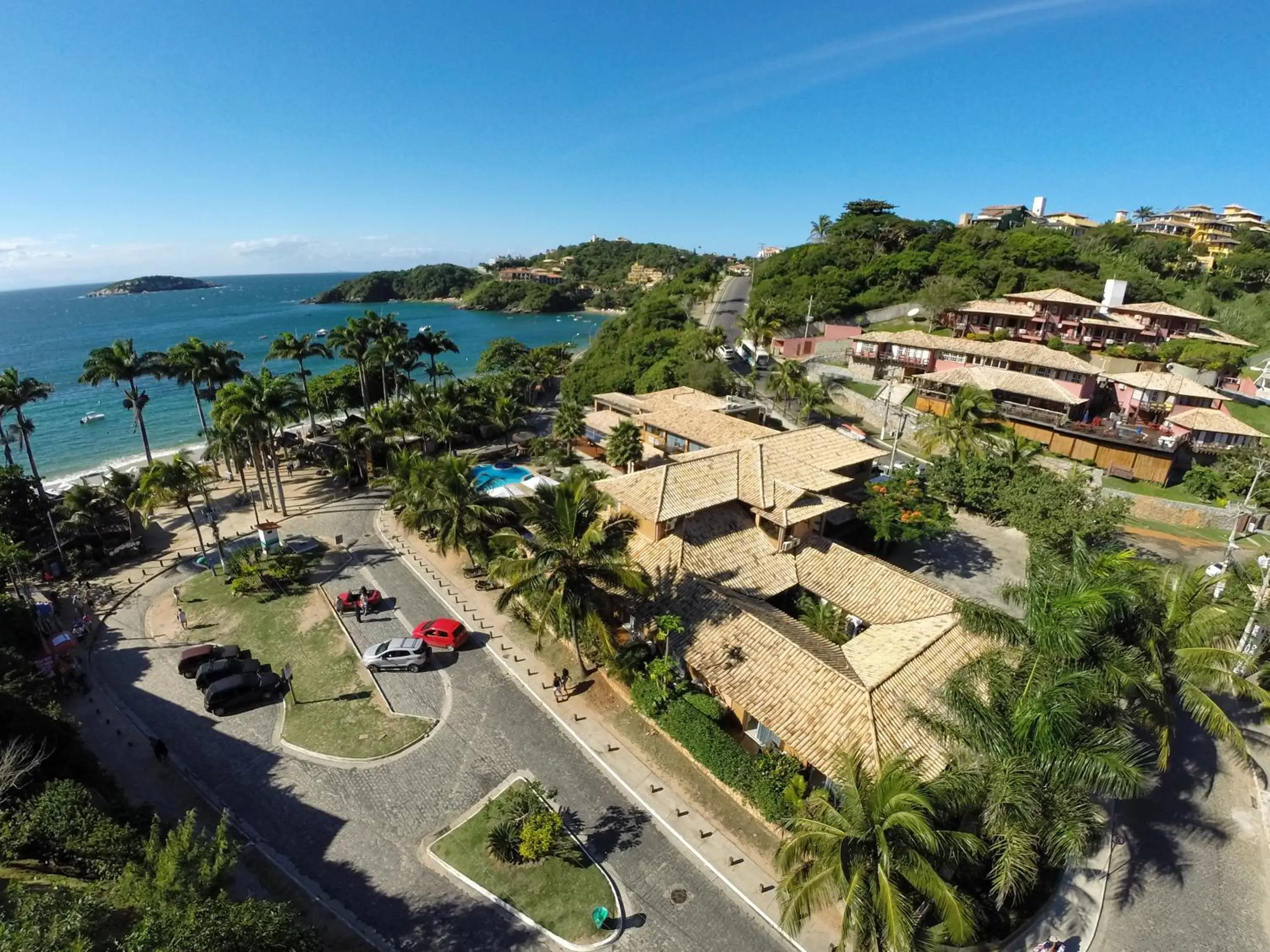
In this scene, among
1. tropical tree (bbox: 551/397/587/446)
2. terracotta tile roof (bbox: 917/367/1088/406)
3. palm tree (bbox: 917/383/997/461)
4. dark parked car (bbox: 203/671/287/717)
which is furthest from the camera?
tropical tree (bbox: 551/397/587/446)

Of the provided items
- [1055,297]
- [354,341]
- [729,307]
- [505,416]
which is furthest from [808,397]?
[729,307]

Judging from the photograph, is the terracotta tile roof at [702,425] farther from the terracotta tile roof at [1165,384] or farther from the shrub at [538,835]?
the terracotta tile roof at [1165,384]

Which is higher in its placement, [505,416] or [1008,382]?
[1008,382]

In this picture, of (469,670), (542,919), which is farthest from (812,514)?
(542,919)

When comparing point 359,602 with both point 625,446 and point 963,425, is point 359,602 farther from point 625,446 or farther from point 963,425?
point 963,425

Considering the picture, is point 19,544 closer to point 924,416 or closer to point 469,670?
point 469,670

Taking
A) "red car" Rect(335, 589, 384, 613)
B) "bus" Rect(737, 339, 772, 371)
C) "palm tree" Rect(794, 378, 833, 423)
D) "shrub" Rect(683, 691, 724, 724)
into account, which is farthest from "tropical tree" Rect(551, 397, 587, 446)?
"shrub" Rect(683, 691, 724, 724)

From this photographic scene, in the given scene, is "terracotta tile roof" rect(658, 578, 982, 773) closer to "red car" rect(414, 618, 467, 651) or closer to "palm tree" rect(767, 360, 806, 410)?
"red car" rect(414, 618, 467, 651)
